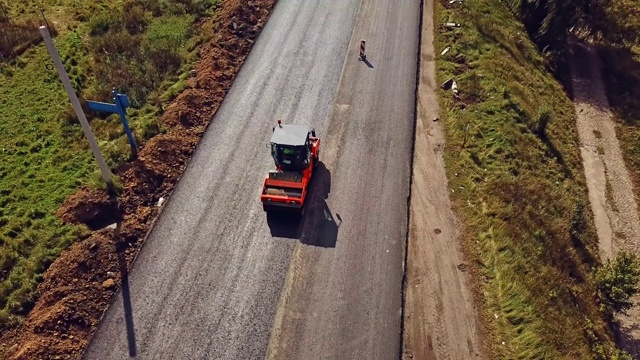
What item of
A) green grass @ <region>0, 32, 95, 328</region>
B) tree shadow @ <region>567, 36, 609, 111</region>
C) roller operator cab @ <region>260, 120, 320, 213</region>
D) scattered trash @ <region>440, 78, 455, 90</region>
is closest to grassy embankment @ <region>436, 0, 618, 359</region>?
scattered trash @ <region>440, 78, 455, 90</region>

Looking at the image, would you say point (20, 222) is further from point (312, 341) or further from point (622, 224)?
point (622, 224)

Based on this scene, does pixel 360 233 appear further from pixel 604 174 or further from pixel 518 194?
pixel 604 174

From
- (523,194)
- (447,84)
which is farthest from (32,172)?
(523,194)

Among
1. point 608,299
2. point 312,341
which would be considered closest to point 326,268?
point 312,341

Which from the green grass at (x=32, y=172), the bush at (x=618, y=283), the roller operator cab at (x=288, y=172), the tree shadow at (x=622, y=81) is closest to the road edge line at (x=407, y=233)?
the roller operator cab at (x=288, y=172)

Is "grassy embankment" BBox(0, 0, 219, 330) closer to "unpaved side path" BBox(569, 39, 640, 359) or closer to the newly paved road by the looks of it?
the newly paved road

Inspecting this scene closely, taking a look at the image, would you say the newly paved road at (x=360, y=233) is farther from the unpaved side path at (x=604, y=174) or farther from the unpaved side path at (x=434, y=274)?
the unpaved side path at (x=604, y=174)

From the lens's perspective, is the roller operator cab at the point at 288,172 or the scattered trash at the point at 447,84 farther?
the scattered trash at the point at 447,84
